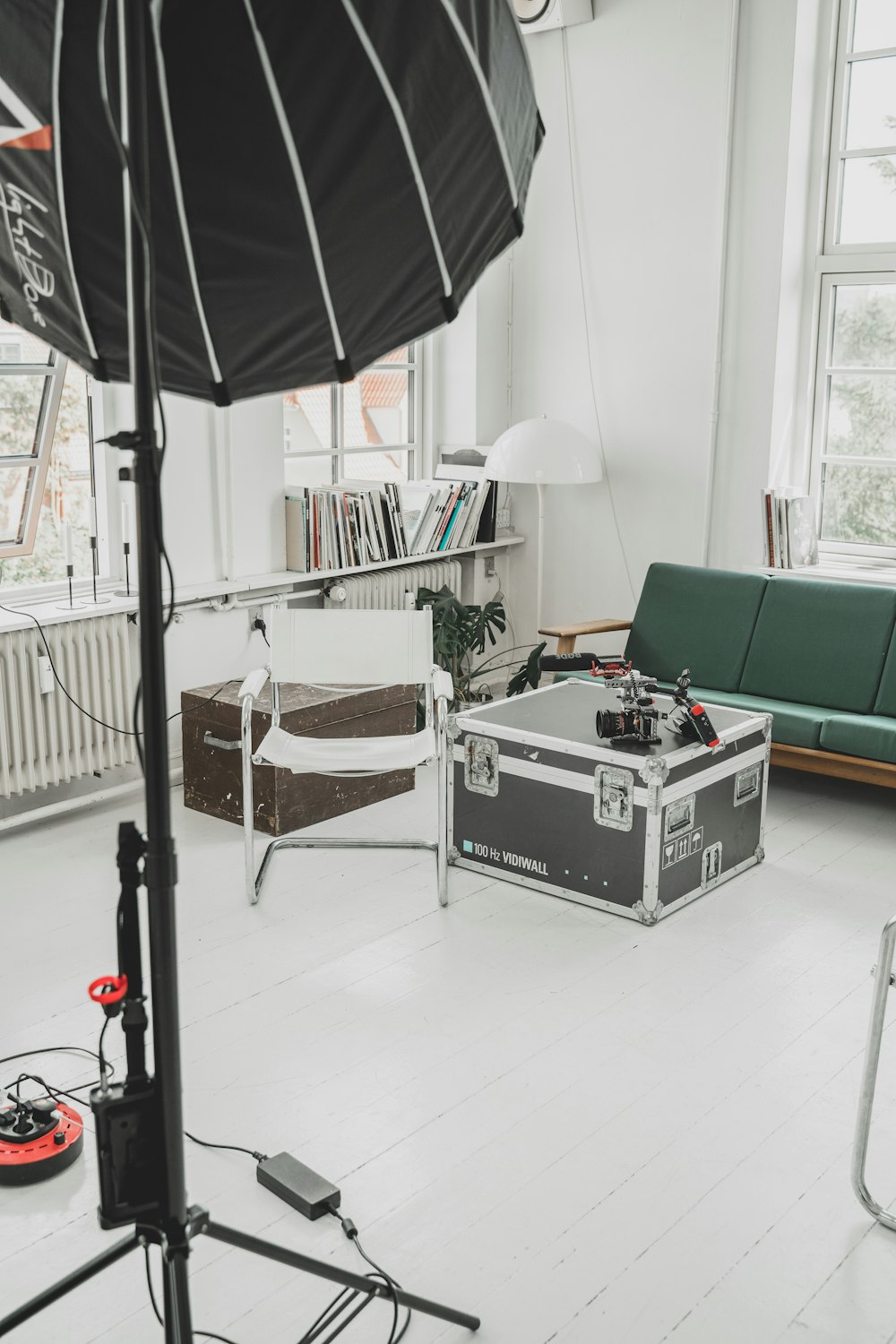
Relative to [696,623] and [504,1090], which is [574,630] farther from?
[504,1090]

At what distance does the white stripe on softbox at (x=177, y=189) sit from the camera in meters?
1.51

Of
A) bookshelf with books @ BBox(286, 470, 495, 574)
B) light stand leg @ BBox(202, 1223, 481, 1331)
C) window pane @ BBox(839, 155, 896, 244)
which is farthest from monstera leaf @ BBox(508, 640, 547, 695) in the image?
light stand leg @ BBox(202, 1223, 481, 1331)

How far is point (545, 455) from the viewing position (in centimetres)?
525

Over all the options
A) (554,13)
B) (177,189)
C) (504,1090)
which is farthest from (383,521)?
(177,189)

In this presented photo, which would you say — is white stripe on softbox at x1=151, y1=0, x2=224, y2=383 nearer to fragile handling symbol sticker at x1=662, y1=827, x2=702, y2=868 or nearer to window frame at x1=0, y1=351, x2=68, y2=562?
fragile handling symbol sticker at x1=662, y1=827, x2=702, y2=868

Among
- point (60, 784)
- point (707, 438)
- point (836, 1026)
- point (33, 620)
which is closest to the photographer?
point (836, 1026)

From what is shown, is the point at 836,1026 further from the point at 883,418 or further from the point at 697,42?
the point at 697,42

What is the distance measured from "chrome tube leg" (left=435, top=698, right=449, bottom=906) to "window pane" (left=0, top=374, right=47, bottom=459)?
187 centimetres

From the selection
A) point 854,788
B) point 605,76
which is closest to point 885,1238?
point 854,788

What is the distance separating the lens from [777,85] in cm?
502

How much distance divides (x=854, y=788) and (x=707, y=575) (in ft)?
3.35

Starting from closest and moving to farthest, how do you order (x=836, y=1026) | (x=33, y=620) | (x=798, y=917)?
(x=836, y=1026) → (x=798, y=917) → (x=33, y=620)

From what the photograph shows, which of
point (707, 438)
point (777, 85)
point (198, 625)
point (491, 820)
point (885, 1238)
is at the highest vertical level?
point (777, 85)

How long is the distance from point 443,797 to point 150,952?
2252mm
